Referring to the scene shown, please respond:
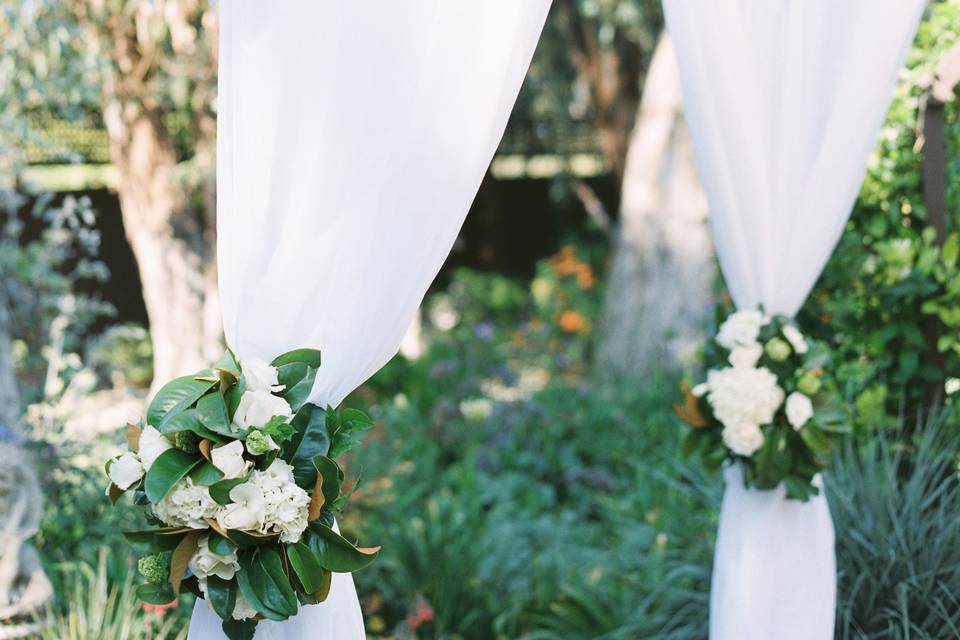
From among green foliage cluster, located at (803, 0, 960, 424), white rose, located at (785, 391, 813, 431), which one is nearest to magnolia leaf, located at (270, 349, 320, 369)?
white rose, located at (785, 391, 813, 431)

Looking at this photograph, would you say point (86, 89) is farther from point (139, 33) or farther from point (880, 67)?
point (880, 67)

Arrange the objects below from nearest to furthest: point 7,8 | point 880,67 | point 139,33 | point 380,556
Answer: point 880,67 → point 380,556 → point 7,8 → point 139,33

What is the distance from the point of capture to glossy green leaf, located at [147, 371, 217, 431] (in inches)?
68.4

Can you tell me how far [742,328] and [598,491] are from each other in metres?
1.93

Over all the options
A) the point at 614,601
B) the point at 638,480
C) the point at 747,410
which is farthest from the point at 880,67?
the point at 638,480

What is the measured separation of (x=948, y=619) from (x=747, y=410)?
2.51 feet

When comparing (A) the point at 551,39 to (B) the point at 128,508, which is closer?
(B) the point at 128,508

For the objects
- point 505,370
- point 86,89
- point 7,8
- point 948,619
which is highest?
point 7,8

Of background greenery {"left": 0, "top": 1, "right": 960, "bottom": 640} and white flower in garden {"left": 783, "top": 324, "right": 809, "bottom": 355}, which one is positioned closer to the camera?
white flower in garden {"left": 783, "top": 324, "right": 809, "bottom": 355}

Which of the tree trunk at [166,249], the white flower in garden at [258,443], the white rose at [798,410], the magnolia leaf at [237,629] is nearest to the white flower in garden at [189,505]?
the white flower in garden at [258,443]

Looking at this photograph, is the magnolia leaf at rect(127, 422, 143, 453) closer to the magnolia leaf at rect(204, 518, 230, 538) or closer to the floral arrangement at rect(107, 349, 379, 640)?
the floral arrangement at rect(107, 349, 379, 640)

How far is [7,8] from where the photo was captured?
3715 mm

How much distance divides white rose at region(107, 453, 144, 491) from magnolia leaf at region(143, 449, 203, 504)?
0.04 metres

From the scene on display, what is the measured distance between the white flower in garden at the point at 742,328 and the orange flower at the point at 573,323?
12.1 ft
